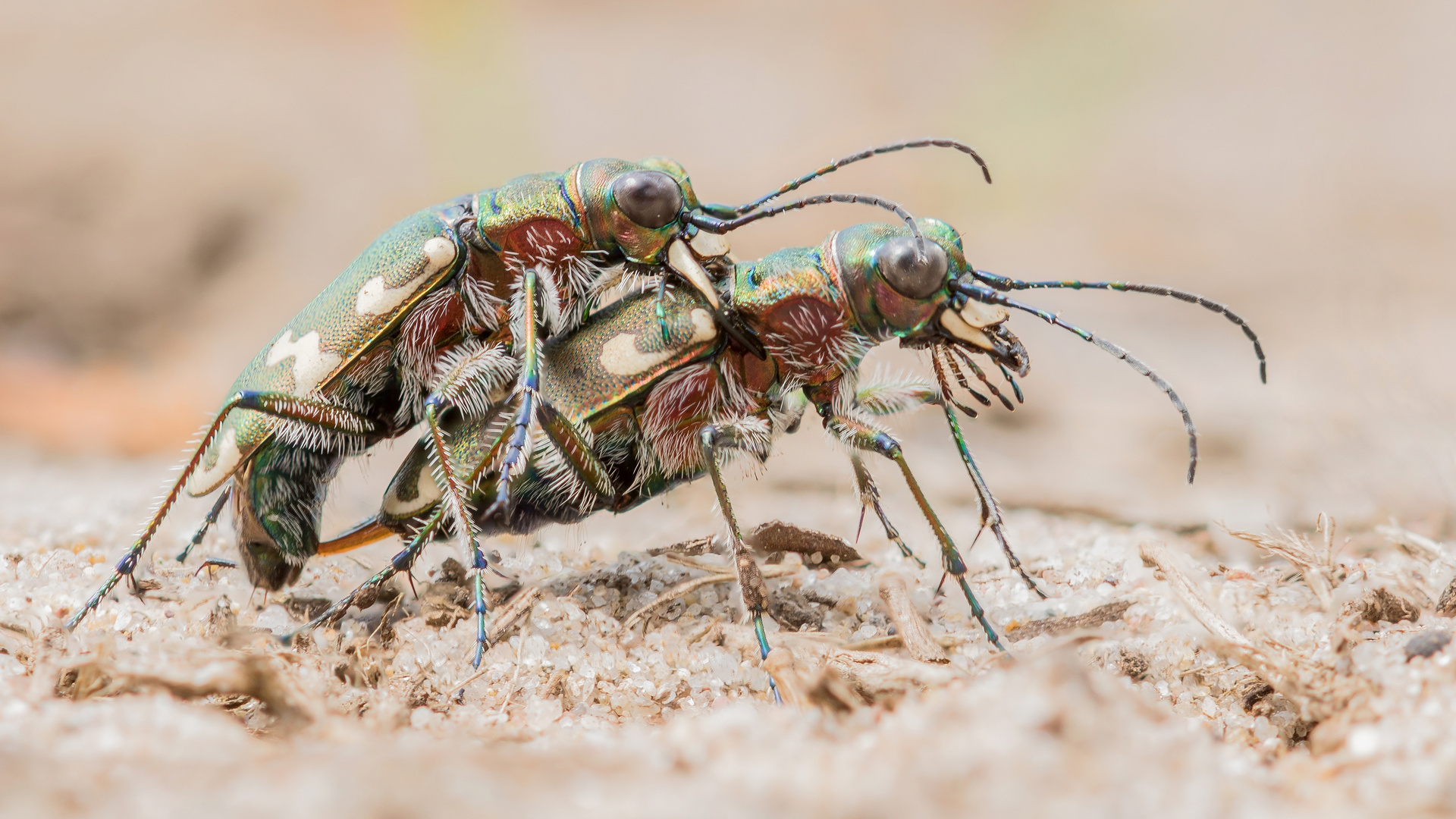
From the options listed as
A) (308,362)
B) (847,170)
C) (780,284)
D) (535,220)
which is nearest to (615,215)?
(535,220)

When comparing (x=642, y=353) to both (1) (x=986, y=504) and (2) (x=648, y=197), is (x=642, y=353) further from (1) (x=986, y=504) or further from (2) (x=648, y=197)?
(1) (x=986, y=504)

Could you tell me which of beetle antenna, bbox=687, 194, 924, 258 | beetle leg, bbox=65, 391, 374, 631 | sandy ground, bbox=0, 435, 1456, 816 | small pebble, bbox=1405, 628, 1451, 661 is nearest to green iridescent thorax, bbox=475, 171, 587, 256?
beetle antenna, bbox=687, 194, 924, 258

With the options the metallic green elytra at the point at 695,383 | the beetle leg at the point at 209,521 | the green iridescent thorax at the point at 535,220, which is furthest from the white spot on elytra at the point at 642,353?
the beetle leg at the point at 209,521

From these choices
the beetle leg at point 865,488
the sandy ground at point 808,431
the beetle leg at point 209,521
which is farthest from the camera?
the beetle leg at point 209,521

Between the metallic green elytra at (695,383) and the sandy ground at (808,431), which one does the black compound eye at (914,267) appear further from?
the sandy ground at (808,431)

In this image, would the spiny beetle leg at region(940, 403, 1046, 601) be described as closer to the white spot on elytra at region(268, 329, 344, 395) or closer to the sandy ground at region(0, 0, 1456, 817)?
the sandy ground at region(0, 0, 1456, 817)
